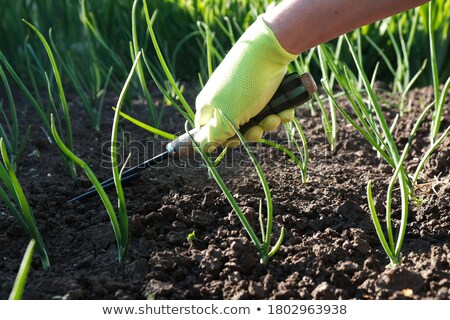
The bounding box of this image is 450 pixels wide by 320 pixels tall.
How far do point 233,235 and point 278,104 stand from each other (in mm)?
422

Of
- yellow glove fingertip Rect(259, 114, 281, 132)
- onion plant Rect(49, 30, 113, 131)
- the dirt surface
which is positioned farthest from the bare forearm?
onion plant Rect(49, 30, 113, 131)

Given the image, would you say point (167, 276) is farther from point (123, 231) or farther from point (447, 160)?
point (447, 160)

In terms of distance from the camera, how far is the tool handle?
186 centimetres

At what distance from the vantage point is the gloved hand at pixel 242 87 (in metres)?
1.85

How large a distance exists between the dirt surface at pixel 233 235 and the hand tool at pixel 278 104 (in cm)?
14

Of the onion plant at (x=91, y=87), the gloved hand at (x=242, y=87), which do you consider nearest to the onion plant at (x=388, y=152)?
the gloved hand at (x=242, y=87)

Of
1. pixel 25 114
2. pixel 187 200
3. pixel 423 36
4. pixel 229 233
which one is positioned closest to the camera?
pixel 229 233

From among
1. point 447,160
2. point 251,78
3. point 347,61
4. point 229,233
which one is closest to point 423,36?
point 347,61

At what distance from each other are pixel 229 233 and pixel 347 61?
179cm

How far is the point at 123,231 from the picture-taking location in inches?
66.5

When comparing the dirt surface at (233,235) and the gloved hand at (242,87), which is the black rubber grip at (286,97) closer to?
the gloved hand at (242,87)

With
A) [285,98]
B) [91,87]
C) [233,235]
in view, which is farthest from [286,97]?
[91,87]

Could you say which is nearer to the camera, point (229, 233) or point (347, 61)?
point (229, 233)

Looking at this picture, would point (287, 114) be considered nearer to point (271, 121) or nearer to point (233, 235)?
point (271, 121)
